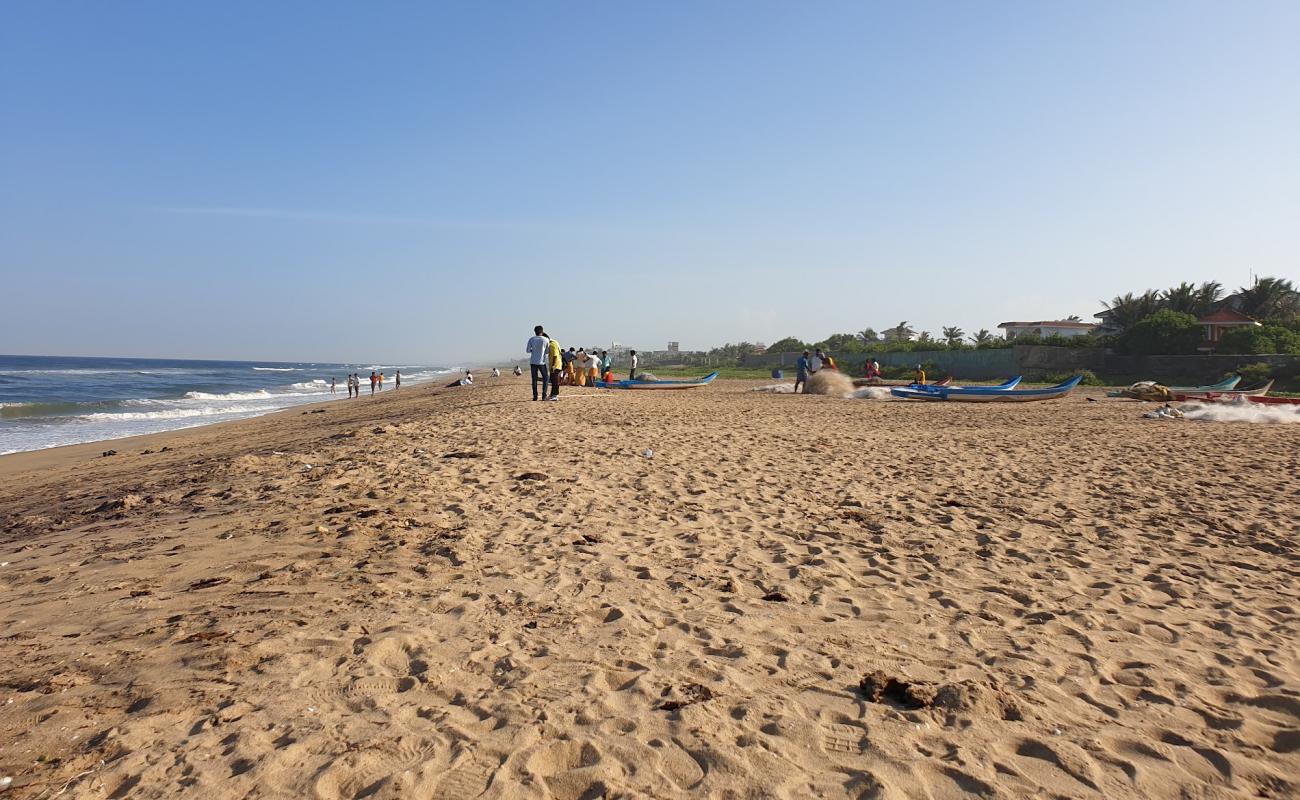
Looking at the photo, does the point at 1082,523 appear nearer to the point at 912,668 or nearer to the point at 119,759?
the point at 912,668

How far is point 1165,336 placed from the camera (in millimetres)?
34656

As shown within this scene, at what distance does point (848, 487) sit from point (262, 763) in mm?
6299

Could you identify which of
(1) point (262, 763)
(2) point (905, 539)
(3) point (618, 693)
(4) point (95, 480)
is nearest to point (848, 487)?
(2) point (905, 539)

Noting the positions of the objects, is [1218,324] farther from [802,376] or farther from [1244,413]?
[1244,413]

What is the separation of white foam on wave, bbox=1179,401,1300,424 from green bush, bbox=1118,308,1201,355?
23.0m

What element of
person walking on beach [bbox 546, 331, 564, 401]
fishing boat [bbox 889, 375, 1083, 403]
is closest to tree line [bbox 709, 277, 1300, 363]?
fishing boat [bbox 889, 375, 1083, 403]

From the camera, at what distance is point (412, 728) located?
2.93 m

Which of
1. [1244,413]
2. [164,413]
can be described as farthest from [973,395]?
[164,413]

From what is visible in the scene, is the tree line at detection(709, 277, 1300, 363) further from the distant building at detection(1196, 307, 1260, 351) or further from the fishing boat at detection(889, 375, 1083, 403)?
the fishing boat at detection(889, 375, 1083, 403)

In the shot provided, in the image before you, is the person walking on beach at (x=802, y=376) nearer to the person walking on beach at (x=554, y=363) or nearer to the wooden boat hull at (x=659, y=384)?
the wooden boat hull at (x=659, y=384)

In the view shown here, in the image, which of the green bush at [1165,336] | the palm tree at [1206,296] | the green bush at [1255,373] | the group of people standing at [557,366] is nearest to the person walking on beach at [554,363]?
the group of people standing at [557,366]

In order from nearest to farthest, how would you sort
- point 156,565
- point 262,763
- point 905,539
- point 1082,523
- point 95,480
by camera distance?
point 262,763 < point 156,565 < point 905,539 < point 1082,523 < point 95,480

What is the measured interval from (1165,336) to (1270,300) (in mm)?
16639

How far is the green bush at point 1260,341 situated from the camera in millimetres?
31234
